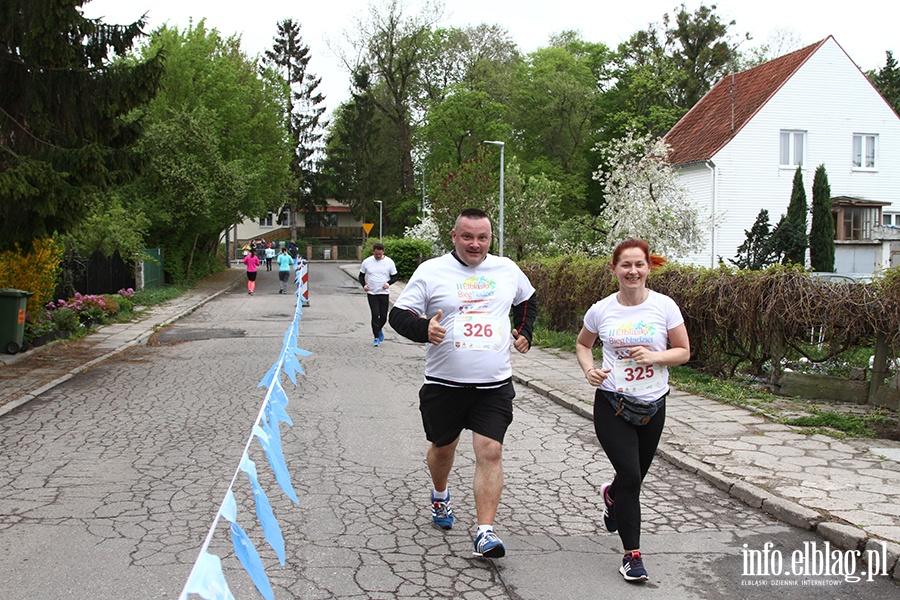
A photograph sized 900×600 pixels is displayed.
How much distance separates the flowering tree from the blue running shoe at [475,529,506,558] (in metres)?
20.6

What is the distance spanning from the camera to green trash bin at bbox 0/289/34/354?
13.1m

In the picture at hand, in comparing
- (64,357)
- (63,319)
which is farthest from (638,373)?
(63,319)

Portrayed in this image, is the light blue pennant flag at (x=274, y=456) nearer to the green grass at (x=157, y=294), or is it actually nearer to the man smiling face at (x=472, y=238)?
the man smiling face at (x=472, y=238)

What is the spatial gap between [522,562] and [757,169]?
32.4 meters

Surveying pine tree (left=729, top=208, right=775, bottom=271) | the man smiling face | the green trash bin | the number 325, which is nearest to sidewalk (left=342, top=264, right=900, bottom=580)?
the number 325

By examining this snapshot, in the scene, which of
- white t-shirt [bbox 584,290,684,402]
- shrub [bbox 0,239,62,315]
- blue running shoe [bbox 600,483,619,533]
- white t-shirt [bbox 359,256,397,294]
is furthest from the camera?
white t-shirt [bbox 359,256,397,294]

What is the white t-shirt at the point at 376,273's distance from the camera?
49.7 ft

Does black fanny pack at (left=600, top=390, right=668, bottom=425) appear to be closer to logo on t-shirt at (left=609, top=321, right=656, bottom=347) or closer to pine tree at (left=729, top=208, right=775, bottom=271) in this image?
logo on t-shirt at (left=609, top=321, right=656, bottom=347)

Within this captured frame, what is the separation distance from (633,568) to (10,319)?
12.0 metres

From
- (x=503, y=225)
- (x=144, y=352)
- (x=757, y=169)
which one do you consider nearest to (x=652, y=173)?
(x=503, y=225)

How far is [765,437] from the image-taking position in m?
7.48

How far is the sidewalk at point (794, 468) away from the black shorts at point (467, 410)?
2.16 m

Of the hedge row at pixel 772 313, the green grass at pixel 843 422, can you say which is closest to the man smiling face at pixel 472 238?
the green grass at pixel 843 422

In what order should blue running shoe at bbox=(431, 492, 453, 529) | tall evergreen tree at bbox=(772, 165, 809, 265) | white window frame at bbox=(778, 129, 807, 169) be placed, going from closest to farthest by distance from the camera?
blue running shoe at bbox=(431, 492, 453, 529)
tall evergreen tree at bbox=(772, 165, 809, 265)
white window frame at bbox=(778, 129, 807, 169)
